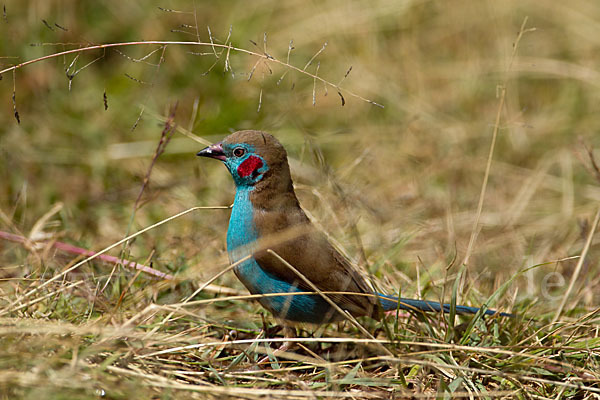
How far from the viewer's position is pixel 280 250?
3.02m

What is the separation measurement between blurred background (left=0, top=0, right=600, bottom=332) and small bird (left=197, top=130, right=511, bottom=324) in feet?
0.67

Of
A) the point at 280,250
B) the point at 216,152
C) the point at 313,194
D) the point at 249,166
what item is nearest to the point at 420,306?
the point at 280,250

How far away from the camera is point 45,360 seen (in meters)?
2.33

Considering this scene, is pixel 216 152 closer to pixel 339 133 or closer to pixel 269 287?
pixel 269 287

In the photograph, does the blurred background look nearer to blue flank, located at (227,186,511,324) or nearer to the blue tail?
Answer: the blue tail

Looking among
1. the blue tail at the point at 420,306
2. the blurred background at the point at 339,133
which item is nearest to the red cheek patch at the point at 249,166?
the blurred background at the point at 339,133

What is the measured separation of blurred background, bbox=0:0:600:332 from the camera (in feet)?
12.6

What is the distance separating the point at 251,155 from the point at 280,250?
438 millimetres

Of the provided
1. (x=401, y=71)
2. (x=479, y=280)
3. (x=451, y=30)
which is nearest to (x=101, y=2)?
(x=401, y=71)

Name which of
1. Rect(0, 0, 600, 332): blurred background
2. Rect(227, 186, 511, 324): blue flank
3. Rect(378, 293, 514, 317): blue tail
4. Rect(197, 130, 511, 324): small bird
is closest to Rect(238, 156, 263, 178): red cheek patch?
Rect(197, 130, 511, 324): small bird

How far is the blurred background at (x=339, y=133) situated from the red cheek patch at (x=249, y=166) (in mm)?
262

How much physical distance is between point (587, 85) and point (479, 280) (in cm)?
321

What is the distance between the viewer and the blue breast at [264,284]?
3.00 metres

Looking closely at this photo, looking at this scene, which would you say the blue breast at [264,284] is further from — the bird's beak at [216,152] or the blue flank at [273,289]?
the bird's beak at [216,152]
